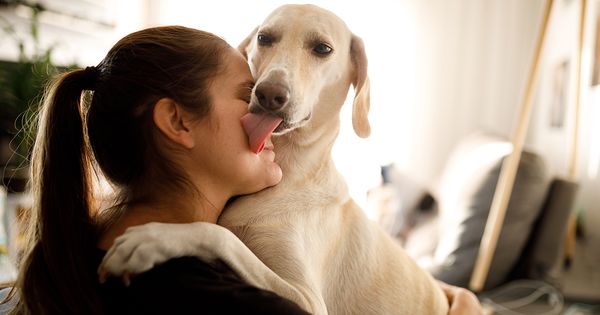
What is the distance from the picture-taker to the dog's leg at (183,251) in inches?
29.1

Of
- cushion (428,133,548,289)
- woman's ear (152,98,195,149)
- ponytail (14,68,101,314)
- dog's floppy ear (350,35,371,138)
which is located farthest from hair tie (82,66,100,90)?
cushion (428,133,548,289)

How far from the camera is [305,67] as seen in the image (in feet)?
4.17

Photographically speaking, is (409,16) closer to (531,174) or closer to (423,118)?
(423,118)

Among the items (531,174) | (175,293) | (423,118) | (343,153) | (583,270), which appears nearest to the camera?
(175,293)

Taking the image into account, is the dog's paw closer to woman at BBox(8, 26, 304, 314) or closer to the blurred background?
woman at BBox(8, 26, 304, 314)

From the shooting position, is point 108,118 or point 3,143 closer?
point 108,118

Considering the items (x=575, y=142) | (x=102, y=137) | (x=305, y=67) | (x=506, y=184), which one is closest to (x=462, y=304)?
(x=305, y=67)

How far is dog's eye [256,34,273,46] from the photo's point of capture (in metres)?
1.32

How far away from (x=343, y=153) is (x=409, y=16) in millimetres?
1348

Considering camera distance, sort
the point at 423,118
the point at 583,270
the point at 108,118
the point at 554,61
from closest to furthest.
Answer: the point at 108,118 < the point at 583,270 < the point at 554,61 < the point at 423,118

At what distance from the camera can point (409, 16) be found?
4.14 metres

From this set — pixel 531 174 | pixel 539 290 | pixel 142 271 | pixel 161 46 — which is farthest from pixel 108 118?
pixel 539 290

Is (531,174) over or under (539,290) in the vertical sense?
over

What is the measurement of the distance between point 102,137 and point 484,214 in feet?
7.04
